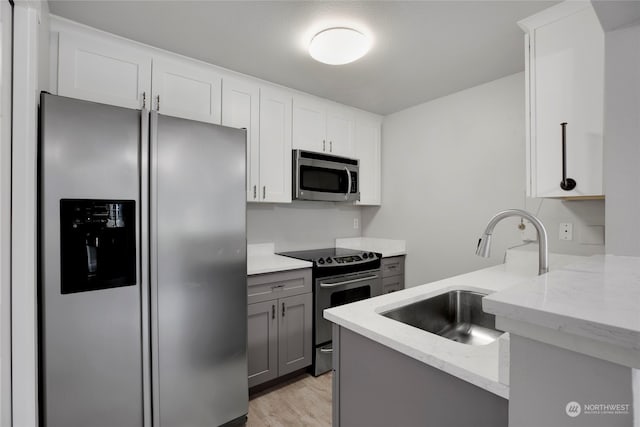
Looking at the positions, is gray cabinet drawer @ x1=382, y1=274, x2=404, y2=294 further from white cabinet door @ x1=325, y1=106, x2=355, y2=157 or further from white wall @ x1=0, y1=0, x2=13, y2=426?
white wall @ x1=0, y1=0, x2=13, y2=426

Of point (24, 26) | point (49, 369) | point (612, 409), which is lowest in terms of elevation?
point (49, 369)

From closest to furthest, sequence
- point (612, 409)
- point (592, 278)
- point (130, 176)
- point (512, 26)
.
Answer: point (612, 409)
point (592, 278)
point (130, 176)
point (512, 26)

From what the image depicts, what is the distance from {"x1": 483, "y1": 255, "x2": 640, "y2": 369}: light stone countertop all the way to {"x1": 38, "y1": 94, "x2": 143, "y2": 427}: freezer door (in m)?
1.54

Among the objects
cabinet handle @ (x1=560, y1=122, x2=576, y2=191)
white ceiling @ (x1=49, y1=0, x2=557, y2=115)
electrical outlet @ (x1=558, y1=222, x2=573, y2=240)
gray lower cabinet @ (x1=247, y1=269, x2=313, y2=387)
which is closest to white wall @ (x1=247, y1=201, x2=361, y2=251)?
gray lower cabinet @ (x1=247, y1=269, x2=313, y2=387)

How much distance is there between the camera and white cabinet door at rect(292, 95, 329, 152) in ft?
8.55

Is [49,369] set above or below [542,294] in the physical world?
below

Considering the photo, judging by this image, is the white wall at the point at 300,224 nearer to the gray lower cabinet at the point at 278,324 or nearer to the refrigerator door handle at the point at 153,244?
the gray lower cabinet at the point at 278,324

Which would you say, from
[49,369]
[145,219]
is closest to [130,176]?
[145,219]

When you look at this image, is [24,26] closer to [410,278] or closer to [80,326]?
[80,326]

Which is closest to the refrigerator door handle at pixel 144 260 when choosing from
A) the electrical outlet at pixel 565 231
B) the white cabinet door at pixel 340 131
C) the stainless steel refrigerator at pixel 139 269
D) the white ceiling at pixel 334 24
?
the stainless steel refrigerator at pixel 139 269

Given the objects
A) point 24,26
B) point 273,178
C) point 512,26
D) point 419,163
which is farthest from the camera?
point 419,163

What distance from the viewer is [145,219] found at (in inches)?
57.2

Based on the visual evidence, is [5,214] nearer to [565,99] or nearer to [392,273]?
[565,99]

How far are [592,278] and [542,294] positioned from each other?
0.20 m
